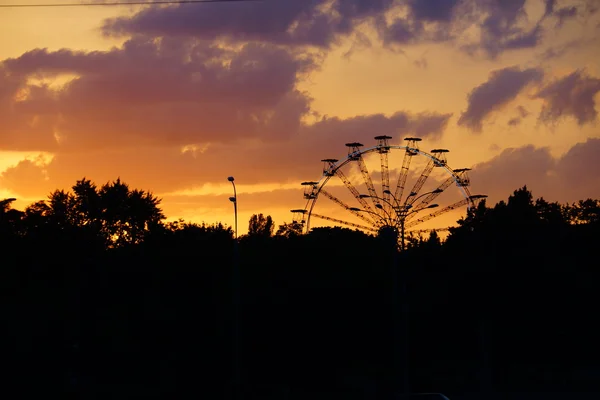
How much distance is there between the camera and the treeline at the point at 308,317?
160 feet

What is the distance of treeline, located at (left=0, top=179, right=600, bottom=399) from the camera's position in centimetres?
4884

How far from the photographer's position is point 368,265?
58031mm

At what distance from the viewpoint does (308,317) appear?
53.2 metres

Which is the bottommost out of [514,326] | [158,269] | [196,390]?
[196,390]

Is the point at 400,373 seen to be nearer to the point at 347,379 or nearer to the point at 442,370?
the point at 347,379

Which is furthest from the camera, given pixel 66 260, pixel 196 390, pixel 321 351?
pixel 66 260

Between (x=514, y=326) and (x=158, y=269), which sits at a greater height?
(x=158, y=269)

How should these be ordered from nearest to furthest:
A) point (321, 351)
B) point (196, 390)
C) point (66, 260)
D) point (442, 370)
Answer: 1. point (196, 390)
2. point (321, 351)
3. point (442, 370)
4. point (66, 260)

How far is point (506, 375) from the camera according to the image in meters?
58.6

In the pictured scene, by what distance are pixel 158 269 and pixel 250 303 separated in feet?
21.3

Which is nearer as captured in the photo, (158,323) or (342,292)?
(158,323)

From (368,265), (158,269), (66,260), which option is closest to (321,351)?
(368,265)

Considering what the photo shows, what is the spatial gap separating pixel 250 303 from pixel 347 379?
24.7 feet

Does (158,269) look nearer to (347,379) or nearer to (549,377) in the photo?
(347,379)
